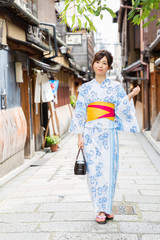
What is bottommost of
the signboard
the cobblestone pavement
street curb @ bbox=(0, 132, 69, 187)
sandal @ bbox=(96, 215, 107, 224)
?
street curb @ bbox=(0, 132, 69, 187)

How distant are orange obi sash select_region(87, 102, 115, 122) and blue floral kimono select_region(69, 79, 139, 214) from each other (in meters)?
0.05

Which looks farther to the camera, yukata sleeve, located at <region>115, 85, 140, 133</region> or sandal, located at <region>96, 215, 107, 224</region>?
yukata sleeve, located at <region>115, 85, 140, 133</region>

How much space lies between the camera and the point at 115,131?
4941 millimetres

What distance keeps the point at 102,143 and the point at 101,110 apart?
1.55 feet

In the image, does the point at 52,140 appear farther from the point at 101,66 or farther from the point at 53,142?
the point at 101,66

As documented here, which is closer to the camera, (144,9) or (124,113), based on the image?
(124,113)

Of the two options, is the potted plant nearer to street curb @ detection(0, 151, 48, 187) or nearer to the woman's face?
street curb @ detection(0, 151, 48, 187)

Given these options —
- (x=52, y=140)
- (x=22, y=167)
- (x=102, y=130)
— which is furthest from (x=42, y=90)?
(x=102, y=130)

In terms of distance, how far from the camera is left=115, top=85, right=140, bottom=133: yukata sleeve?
16.2ft

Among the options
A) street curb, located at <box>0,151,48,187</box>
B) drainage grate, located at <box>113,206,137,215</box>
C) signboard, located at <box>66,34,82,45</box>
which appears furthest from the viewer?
signboard, located at <box>66,34,82,45</box>

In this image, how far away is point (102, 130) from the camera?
486cm

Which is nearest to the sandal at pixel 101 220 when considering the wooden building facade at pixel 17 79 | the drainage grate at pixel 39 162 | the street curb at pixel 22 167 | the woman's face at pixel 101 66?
the woman's face at pixel 101 66

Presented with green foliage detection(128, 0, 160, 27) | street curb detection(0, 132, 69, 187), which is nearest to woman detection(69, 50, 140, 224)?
green foliage detection(128, 0, 160, 27)

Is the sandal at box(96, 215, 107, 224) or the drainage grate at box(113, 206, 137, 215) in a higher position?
the sandal at box(96, 215, 107, 224)
